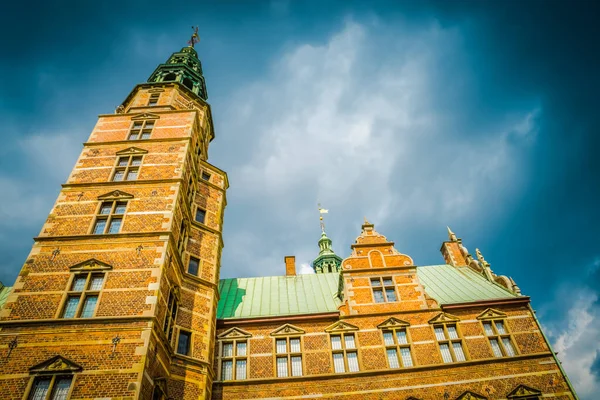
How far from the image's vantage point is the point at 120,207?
17062 mm

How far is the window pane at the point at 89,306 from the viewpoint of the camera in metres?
13.2

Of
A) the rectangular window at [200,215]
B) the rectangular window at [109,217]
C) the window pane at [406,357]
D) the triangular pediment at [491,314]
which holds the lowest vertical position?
the window pane at [406,357]

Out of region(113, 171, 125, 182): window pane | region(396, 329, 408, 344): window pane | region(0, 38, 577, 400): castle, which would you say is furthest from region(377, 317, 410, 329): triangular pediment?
region(113, 171, 125, 182): window pane

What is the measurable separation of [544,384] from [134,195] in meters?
19.5

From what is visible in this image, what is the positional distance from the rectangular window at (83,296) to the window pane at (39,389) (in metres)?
2.12

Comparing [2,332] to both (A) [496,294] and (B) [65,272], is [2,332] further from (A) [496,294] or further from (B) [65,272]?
(A) [496,294]

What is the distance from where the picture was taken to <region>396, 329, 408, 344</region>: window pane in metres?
18.0

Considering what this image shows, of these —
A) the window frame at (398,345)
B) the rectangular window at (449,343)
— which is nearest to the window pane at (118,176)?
the window frame at (398,345)

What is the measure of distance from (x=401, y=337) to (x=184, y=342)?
9698 mm

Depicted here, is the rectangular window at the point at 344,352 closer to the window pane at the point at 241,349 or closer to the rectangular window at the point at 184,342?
the window pane at the point at 241,349

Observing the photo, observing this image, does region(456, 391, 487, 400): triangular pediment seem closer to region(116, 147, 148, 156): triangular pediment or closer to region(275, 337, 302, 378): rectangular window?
region(275, 337, 302, 378): rectangular window

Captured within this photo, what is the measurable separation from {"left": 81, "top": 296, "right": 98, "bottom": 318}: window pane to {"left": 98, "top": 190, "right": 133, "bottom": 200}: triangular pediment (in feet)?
16.3

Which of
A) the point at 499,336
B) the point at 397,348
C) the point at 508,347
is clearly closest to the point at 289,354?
the point at 397,348

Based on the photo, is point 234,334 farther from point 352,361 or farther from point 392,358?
point 392,358
